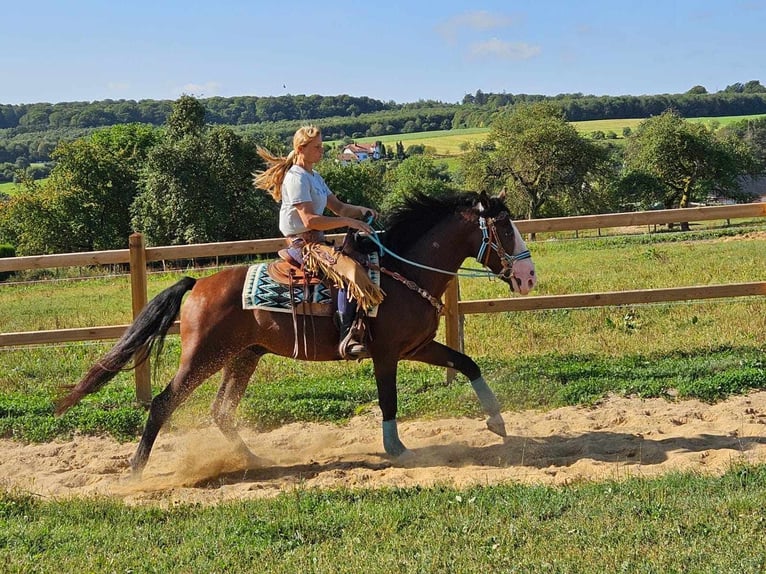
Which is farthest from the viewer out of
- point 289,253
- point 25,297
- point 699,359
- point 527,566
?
point 25,297

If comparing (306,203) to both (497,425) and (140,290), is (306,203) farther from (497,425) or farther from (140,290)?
(140,290)

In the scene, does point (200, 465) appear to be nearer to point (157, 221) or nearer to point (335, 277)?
point (335, 277)

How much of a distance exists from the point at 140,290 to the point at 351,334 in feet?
10.8

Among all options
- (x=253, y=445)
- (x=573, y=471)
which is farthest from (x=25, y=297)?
(x=573, y=471)

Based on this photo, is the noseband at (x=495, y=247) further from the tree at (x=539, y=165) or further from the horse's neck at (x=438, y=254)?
the tree at (x=539, y=165)

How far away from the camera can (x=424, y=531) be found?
4363mm

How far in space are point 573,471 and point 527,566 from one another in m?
2.01

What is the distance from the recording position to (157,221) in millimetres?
42656

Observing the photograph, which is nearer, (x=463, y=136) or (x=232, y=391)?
(x=232, y=391)

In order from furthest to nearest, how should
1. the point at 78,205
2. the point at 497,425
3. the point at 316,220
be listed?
1. the point at 78,205
2. the point at 497,425
3. the point at 316,220

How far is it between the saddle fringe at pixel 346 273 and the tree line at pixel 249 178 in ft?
106

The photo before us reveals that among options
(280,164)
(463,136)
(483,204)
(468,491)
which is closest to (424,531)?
(468,491)

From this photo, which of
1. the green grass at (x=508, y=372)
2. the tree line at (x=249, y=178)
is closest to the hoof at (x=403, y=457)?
the green grass at (x=508, y=372)

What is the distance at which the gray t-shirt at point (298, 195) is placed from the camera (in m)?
5.93
